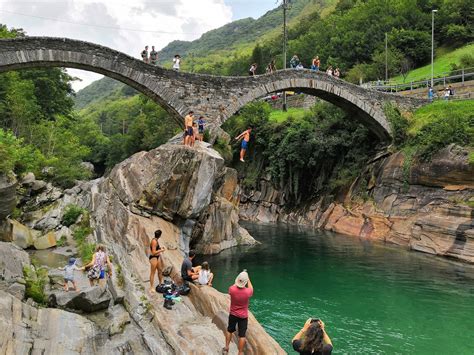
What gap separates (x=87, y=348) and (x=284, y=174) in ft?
102

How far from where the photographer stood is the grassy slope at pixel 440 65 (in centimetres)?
4428

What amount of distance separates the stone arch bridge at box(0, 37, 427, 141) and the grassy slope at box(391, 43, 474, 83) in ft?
56.8

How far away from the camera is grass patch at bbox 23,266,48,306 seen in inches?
350

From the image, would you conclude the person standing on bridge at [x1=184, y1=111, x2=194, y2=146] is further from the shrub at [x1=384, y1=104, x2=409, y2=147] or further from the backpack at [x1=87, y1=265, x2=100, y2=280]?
the shrub at [x1=384, y1=104, x2=409, y2=147]

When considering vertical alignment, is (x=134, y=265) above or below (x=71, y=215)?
below

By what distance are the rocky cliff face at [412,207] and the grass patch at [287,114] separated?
1006 centimetres

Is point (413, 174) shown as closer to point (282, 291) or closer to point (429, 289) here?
point (429, 289)

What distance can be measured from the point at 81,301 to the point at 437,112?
2722 cm

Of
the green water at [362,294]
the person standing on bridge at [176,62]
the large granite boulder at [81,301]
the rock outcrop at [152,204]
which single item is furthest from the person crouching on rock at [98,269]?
the person standing on bridge at [176,62]

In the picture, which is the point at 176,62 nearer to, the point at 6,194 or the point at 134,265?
the point at 6,194

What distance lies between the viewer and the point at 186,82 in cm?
2241

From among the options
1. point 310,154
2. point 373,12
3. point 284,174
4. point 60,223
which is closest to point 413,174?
point 310,154

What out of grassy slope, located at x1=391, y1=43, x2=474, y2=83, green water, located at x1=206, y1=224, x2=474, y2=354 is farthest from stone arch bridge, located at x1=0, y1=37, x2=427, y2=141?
grassy slope, located at x1=391, y1=43, x2=474, y2=83

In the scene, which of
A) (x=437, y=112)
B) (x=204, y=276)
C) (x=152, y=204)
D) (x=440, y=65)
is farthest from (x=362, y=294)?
(x=440, y=65)
